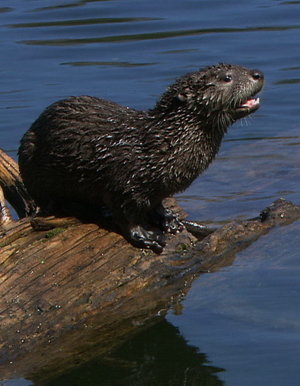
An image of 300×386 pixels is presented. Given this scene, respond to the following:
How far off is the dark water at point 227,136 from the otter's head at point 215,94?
1.05 m

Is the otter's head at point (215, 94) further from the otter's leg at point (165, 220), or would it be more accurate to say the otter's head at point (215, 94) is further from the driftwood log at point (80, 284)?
the driftwood log at point (80, 284)

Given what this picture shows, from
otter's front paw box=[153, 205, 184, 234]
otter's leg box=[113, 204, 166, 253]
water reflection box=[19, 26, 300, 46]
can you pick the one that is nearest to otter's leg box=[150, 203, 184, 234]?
otter's front paw box=[153, 205, 184, 234]

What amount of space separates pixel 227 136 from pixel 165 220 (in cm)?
428

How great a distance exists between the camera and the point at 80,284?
8250mm

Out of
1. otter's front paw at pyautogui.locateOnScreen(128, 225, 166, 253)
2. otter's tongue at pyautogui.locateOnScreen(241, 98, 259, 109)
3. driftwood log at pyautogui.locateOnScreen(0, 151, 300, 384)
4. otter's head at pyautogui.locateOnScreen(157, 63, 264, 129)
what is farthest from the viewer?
otter's tongue at pyautogui.locateOnScreen(241, 98, 259, 109)

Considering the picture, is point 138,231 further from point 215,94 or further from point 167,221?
point 215,94

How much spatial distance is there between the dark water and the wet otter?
2.33 ft

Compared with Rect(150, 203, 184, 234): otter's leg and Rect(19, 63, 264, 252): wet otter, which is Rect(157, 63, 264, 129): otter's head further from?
Rect(150, 203, 184, 234): otter's leg

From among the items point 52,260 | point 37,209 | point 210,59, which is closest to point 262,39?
point 210,59

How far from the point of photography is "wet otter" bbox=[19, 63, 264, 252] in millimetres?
8805

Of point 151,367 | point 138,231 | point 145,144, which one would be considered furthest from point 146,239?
point 151,367

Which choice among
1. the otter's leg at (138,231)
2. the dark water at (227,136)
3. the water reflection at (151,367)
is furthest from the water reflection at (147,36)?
the water reflection at (151,367)

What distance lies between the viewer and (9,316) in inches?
310

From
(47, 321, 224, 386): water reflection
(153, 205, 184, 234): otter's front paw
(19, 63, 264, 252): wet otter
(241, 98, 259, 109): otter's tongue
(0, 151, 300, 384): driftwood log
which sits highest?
(241, 98, 259, 109): otter's tongue
